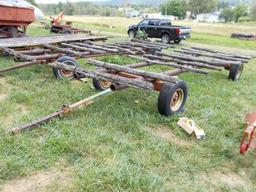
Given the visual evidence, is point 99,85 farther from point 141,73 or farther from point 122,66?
point 141,73

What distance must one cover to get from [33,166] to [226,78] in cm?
650

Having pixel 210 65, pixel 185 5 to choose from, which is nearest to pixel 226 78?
pixel 210 65

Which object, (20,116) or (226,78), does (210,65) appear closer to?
(226,78)

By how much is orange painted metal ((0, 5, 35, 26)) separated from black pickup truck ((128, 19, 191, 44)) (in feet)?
27.7

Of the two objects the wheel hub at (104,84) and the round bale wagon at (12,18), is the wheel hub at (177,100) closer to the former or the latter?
the wheel hub at (104,84)

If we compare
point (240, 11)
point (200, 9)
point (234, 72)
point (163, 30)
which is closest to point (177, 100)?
point (234, 72)

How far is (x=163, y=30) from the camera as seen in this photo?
67.6 feet

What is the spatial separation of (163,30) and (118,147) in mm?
17547

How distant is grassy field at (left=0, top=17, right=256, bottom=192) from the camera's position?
3236 millimetres

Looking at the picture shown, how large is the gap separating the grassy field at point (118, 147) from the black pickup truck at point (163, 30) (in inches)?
A: 560

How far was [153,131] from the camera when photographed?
15.0ft

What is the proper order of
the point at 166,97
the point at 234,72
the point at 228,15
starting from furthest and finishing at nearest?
the point at 228,15, the point at 234,72, the point at 166,97

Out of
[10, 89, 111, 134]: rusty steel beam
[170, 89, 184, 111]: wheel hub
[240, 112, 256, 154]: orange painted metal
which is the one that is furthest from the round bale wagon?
[240, 112, 256, 154]: orange painted metal

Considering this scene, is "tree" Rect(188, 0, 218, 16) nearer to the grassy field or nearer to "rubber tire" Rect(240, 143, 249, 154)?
the grassy field
